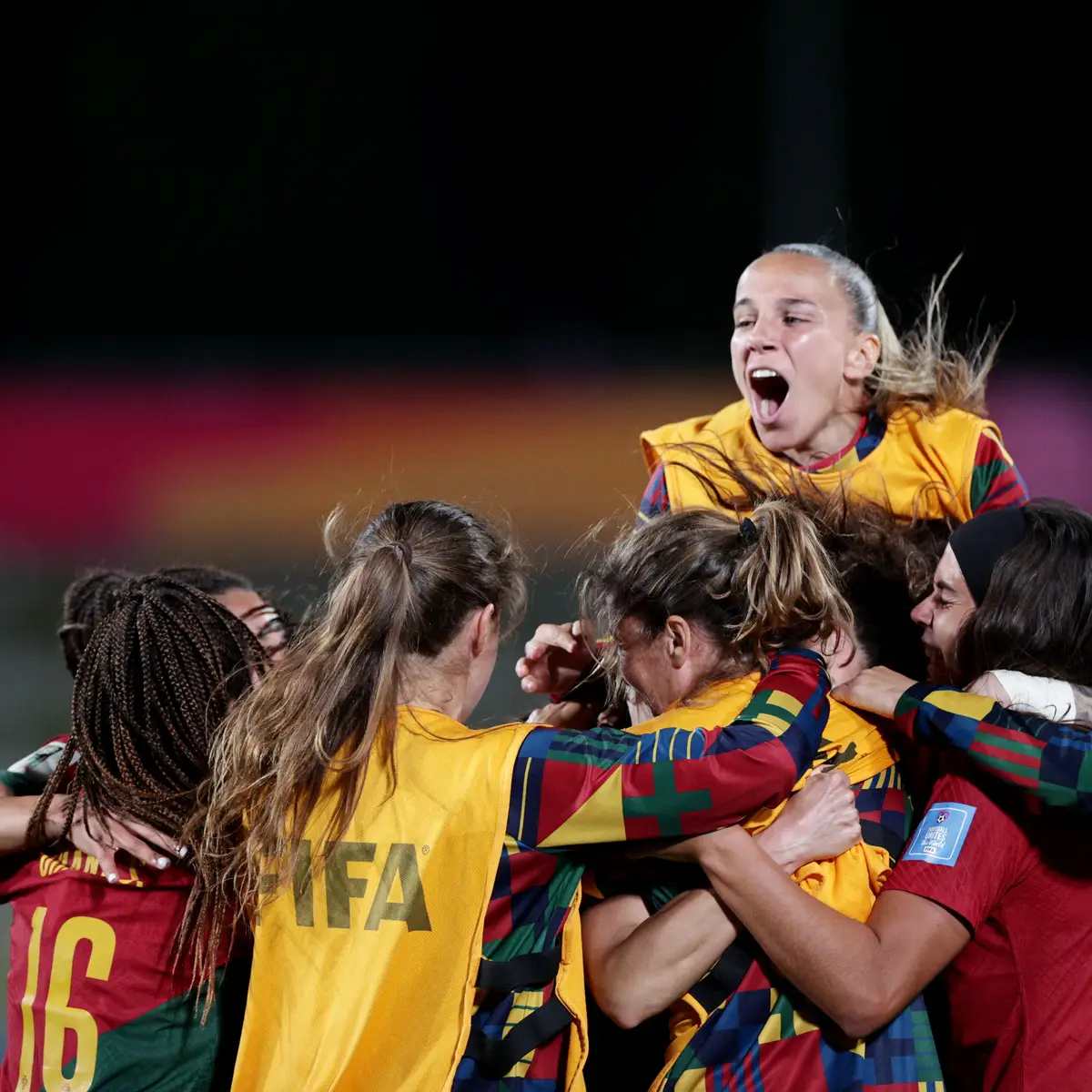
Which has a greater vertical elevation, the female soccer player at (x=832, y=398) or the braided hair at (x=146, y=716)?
the female soccer player at (x=832, y=398)

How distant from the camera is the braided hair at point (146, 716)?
64.5 inches

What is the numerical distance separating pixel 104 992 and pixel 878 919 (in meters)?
0.99

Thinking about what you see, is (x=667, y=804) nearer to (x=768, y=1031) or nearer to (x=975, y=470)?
(x=768, y=1031)

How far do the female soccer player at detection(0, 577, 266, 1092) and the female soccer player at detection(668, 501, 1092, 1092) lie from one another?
0.71 meters

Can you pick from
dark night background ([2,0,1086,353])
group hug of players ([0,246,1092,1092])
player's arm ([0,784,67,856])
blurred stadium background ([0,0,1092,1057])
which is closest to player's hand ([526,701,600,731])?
group hug of players ([0,246,1092,1092])

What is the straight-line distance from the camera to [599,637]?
1.82 metres

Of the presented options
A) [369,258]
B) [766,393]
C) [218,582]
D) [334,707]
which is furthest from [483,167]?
[334,707]

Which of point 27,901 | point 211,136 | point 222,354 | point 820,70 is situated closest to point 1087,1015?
point 27,901

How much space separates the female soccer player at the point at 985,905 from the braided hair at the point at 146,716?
0.69 meters

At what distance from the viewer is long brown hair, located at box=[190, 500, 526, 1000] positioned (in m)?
1.52

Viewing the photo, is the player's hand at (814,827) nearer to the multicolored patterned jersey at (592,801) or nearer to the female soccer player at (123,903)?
the multicolored patterned jersey at (592,801)

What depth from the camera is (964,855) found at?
1.52 meters

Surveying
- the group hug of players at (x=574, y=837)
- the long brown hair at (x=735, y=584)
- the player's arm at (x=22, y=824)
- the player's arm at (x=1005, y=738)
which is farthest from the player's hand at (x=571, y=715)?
the player's arm at (x=22, y=824)

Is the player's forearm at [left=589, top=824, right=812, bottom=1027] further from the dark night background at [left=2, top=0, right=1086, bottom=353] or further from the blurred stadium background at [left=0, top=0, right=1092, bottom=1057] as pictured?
the dark night background at [left=2, top=0, right=1086, bottom=353]
